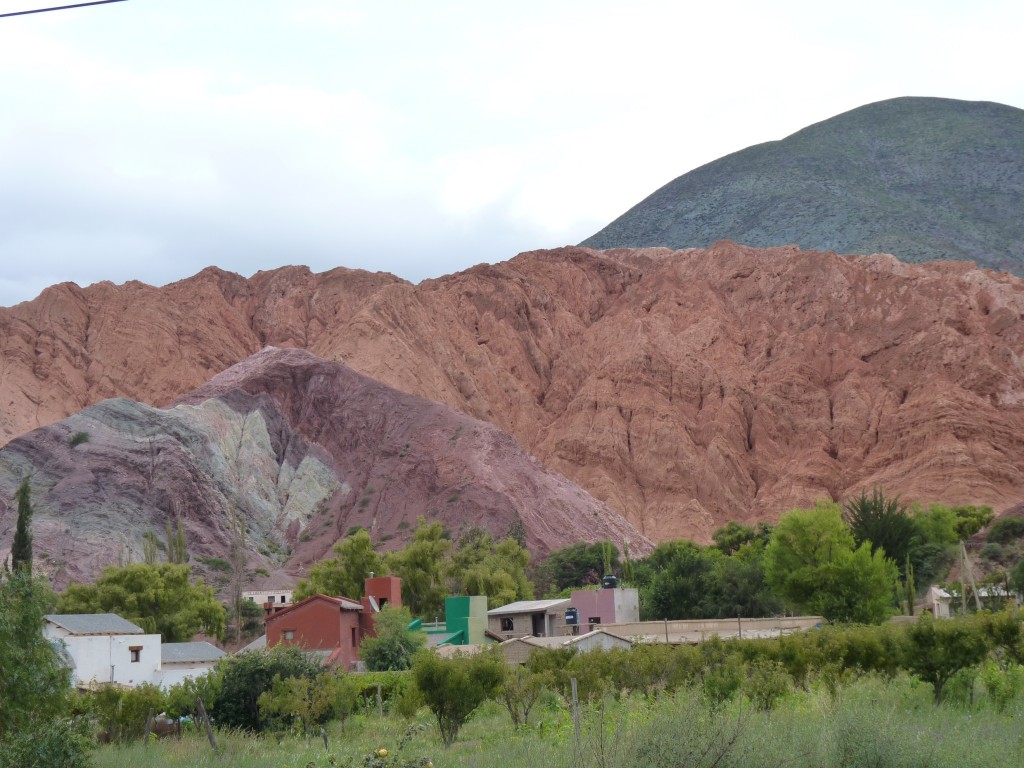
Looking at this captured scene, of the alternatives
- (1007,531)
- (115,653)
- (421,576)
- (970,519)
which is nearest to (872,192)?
(970,519)

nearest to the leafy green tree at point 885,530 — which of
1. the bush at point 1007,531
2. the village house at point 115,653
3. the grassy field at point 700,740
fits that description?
the bush at point 1007,531

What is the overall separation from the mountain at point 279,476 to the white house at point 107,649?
30.6 meters

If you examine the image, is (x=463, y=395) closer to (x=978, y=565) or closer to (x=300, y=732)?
(x=978, y=565)

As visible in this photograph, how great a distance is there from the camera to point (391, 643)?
1800 inches

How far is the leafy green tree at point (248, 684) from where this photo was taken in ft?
115

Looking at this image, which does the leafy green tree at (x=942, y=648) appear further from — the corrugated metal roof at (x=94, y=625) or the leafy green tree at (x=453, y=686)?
the corrugated metal roof at (x=94, y=625)

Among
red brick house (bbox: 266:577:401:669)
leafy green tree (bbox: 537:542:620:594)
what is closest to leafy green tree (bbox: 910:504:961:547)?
leafy green tree (bbox: 537:542:620:594)

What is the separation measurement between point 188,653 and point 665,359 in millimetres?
73765

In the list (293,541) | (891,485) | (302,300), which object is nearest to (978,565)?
(891,485)

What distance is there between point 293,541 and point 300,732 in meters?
59.9

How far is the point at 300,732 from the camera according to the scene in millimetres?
32062

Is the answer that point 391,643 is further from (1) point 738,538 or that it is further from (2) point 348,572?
(1) point 738,538

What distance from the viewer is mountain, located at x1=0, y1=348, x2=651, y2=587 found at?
82.3m

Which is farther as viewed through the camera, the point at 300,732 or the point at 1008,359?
the point at 1008,359
